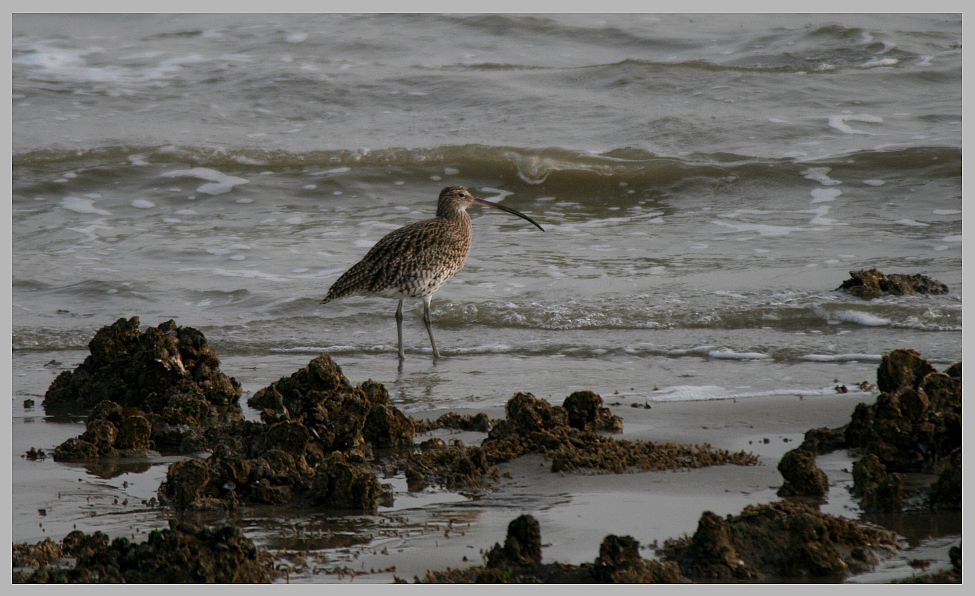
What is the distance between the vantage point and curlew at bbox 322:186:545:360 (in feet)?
23.4

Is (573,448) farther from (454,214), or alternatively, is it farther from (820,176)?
(820,176)

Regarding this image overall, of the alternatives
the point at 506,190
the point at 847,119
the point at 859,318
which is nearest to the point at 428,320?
the point at 859,318

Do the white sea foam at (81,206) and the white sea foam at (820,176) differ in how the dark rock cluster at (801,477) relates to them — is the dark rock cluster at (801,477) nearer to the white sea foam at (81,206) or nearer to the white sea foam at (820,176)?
the white sea foam at (820,176)

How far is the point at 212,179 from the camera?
12.8 m

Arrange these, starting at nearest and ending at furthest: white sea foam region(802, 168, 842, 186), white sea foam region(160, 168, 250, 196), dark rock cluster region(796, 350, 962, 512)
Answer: dark rock cluster region(796, 350, 962, 512) < white sea foam region(802, 168, 842, 186) < white sea foam region(160, 168, 250, 196)

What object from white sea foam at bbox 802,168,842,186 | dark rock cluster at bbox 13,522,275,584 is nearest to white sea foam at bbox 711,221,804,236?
white sea foam at bbox 802,168,842,186

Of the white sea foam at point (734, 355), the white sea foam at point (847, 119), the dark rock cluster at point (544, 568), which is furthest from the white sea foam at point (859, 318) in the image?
the white sea foam at point (847, 119)

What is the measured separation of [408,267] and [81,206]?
249 inches

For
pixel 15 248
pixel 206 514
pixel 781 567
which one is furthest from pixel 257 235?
pixel 781 567

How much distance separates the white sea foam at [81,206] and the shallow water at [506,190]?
7 cm

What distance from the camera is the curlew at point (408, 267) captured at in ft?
23.4

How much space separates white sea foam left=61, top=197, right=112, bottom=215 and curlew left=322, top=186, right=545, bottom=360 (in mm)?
5457

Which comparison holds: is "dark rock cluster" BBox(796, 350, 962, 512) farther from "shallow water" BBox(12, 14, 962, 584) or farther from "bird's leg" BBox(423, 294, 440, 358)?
"bird's leg" BBox(423, 294, 440, 358)

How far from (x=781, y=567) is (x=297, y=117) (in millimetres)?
13525
